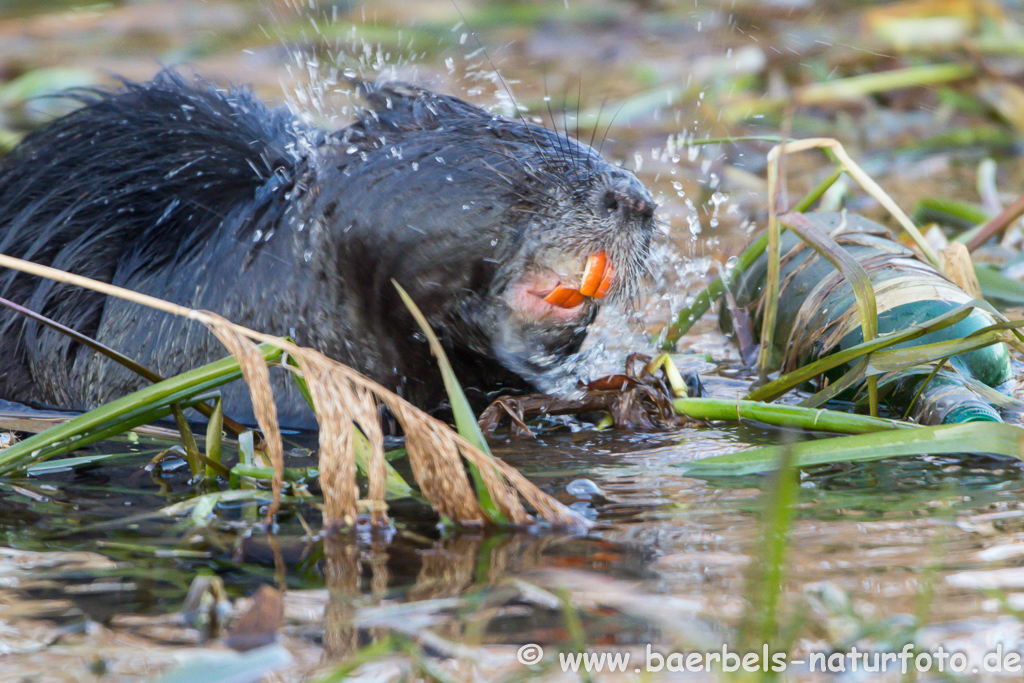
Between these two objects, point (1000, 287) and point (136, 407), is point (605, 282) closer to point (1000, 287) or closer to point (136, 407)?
point (136, 407)

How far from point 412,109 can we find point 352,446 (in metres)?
1.02

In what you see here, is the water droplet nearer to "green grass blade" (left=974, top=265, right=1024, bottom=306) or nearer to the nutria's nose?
the nutria's nose

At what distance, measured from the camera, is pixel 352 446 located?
1.55 metres

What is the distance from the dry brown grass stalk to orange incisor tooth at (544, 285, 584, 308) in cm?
54

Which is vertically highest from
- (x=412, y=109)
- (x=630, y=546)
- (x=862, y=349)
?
(x=412, y=109)

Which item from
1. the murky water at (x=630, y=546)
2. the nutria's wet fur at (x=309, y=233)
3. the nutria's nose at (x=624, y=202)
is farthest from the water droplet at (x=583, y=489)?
the nutria's nose at (x=624, y=202)

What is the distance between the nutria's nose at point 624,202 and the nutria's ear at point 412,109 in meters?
0.33

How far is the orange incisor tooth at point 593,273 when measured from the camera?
208 cm

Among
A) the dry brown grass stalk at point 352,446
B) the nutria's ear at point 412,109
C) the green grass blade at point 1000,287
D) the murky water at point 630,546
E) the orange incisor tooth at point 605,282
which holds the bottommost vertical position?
the murky water at point 630,546

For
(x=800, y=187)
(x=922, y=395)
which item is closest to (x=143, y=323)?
(x=922, y=395)

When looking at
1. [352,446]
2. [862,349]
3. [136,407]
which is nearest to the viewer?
[352,446]

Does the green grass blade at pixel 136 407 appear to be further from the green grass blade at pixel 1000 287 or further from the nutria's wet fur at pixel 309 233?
the green grass blade at pixel 1000 287

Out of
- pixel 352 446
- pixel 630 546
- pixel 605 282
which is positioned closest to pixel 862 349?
pixel 605 282

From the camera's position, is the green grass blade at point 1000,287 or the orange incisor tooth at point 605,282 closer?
the orange incisor tooth at point 605,282
